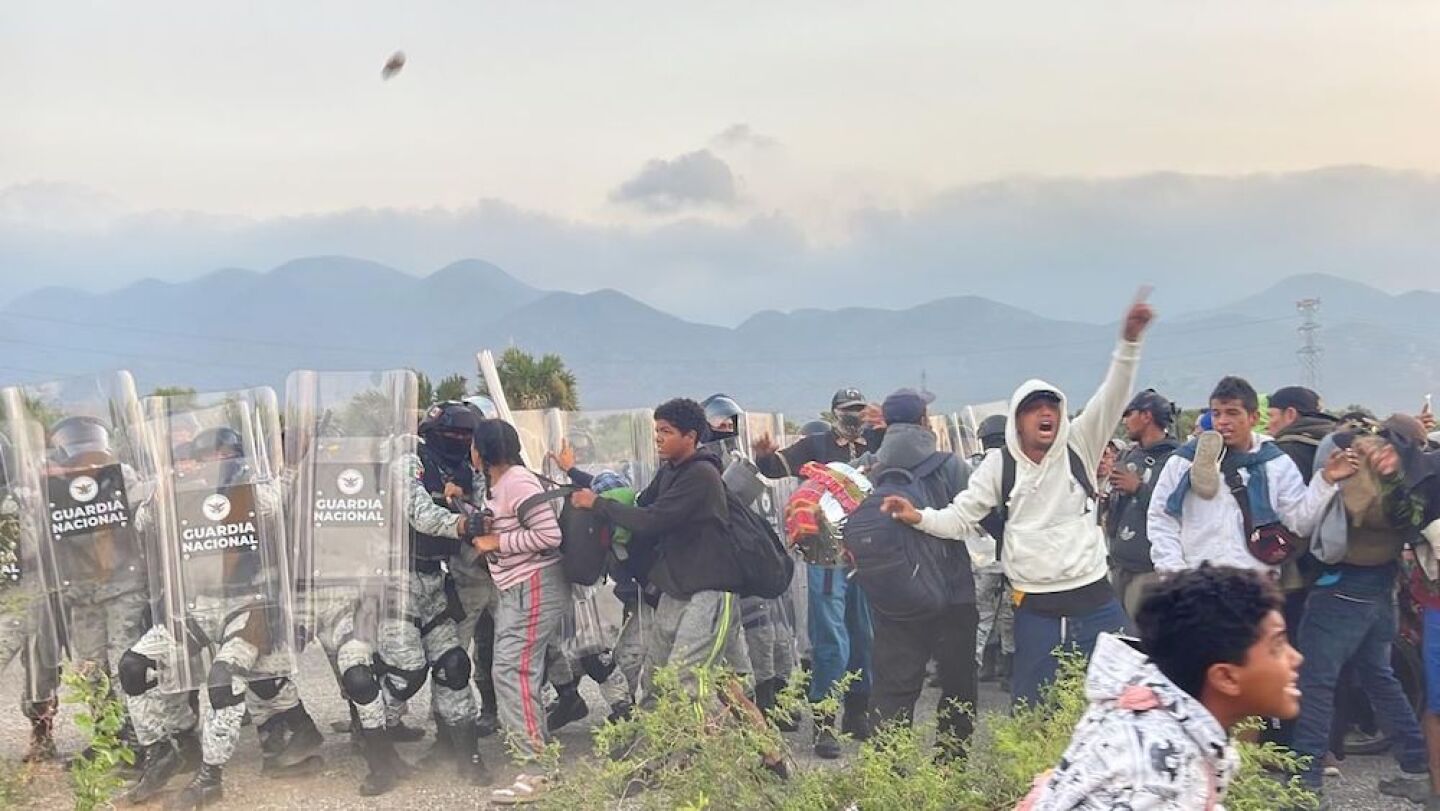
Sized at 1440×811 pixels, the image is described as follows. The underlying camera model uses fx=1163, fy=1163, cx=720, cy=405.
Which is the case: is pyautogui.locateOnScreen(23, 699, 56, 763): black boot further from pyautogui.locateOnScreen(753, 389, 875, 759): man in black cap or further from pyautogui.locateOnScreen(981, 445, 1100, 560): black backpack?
pyautogui.locateOnScreen(981, 445, 1100, 560): black backpack

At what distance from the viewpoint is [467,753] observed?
5.97 metres

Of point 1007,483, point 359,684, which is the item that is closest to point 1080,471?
point 1007,483

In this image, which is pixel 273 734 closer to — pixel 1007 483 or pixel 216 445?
pixel 216 445

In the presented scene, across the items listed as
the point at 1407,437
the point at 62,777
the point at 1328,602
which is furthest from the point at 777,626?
the point at 62,777

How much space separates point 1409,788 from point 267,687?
215 inches

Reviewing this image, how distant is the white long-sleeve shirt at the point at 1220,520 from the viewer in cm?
512

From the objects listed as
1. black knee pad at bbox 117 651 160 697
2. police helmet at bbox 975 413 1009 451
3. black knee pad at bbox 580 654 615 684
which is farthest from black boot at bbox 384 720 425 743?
police helmet at bbox 975 413 1009 451

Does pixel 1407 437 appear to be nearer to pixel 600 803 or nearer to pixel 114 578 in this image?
pixel 600 803

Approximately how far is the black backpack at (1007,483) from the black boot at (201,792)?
380 centimetres

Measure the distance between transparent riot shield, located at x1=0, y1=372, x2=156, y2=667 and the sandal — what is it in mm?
2057

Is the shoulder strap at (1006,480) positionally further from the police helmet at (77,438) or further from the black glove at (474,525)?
the police helmet at (77,438)

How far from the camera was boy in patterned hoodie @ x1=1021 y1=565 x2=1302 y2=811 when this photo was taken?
208 centimetres

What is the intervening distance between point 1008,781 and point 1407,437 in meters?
2.63

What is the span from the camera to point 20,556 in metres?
5.62
